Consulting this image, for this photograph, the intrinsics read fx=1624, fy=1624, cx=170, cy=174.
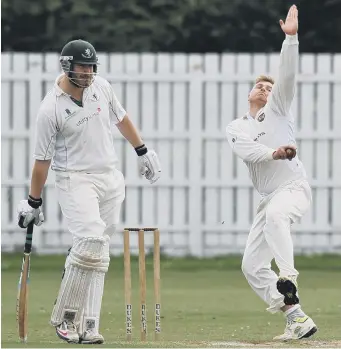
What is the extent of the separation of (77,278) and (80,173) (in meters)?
0.58

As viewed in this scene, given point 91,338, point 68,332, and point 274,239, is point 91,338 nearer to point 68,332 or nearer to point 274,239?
point 68,332

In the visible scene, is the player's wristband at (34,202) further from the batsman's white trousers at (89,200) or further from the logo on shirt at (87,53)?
the logo on shirt at (87,53)

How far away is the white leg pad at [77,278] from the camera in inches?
347

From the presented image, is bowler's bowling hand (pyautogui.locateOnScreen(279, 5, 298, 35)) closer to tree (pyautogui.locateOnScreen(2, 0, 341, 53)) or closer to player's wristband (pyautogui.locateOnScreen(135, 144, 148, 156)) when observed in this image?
player's wristband (pyautogui.locateOnScreen(135, 144, 148, 156))

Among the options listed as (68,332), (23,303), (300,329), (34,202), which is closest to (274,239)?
(300,329)

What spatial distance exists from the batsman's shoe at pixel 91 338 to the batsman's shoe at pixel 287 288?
101 centimetres

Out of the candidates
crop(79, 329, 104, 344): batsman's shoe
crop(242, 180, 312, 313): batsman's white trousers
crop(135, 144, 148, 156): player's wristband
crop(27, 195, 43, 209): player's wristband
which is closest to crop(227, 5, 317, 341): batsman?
crop(242, 180, 312, 313): batsman's white trousers

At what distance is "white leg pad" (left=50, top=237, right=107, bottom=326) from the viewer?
8.82 m

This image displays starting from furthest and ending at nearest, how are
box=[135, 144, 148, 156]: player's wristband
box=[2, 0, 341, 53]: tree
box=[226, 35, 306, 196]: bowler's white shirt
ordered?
box=[2, 0, 341, 53]: tree < box=[135, 144, 148, 156]: player's wristband < box=[226, 35, 306, 196]: bowler's white shirt

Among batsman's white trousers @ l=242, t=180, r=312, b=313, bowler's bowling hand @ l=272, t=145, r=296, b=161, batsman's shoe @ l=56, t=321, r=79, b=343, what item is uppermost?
bowler's bowling hand @ l=272, t=145, r=296, b=161

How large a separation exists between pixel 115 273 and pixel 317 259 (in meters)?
1.96

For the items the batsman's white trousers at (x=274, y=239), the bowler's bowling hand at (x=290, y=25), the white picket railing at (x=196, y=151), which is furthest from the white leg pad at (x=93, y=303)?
the white picket railing at (x=196, y=151)

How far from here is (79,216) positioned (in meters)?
8.81

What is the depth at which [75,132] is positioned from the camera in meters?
8.85
